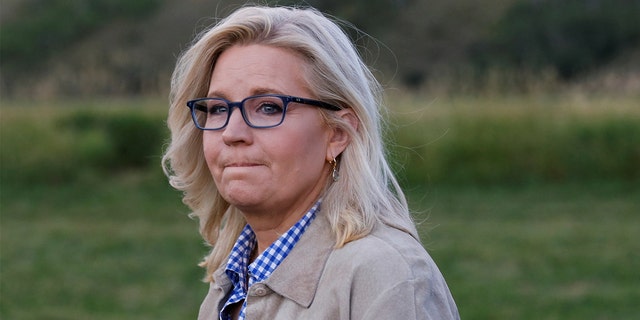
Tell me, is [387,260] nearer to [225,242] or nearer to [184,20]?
[225,242]

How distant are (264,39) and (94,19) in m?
29.6

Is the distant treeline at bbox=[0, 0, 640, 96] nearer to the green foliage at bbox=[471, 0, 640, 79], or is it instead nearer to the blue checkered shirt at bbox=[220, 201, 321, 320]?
the green foliage at bbox=[471, 0, 640, 79]

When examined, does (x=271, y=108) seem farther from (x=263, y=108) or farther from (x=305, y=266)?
(x=305, y=266)

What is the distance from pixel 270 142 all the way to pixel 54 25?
30.8 m

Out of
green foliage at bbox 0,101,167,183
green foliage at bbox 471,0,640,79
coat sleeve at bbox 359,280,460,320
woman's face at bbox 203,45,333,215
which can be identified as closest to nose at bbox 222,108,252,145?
woman's face at bbox 203,45,333,215

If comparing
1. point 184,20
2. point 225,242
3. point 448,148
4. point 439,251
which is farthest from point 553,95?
point 184,20

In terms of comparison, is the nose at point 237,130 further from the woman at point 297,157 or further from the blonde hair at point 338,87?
the blonde hair at point 338,87

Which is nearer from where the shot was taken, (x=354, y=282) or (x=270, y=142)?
(x=354, y=282)

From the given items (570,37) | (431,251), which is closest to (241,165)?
(431,251)

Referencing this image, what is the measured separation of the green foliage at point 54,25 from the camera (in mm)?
29969

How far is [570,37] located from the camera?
27172 millimetres

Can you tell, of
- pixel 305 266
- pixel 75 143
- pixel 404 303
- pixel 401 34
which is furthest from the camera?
pixel 401 34

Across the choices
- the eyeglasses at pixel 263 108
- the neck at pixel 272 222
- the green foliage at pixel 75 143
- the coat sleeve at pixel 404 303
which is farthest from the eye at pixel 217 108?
the green foliage at pixel 75 143

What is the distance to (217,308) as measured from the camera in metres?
2.46
